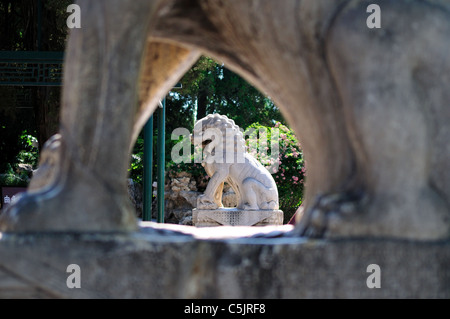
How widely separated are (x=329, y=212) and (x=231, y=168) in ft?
25.8

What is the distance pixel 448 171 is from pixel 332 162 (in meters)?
0.30

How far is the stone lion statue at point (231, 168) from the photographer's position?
9062 millimetres

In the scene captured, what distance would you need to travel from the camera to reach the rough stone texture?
1262mm

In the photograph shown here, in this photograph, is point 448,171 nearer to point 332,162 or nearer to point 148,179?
point 332,162

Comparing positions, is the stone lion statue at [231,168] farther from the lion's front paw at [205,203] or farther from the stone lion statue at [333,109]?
the stone lion statue at [333,109]

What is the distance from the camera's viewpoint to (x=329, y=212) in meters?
1.39

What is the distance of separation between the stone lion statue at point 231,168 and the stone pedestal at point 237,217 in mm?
95

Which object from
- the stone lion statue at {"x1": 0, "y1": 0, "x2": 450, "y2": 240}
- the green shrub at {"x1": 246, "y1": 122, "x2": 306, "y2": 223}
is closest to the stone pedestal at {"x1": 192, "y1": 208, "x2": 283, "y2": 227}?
the green shrub at {"x1": 246, "y1": 122, "x2": 306, "y2": 223}

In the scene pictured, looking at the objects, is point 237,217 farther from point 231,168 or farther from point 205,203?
point 231,168

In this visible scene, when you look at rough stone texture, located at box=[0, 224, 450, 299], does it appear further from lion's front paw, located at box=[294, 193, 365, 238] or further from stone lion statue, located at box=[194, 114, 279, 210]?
stone lion statue, located at box=[194, 114, 279, 210]

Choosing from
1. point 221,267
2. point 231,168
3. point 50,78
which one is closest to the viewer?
point 221,267

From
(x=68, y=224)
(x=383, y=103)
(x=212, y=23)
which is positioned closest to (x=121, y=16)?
(x=212, y=23)

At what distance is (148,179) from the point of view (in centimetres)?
749

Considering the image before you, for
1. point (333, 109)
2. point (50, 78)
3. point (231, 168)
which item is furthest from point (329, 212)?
point (231, 168)
